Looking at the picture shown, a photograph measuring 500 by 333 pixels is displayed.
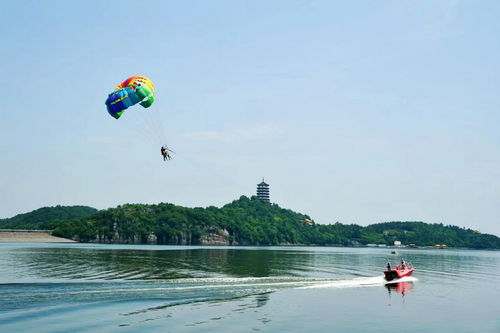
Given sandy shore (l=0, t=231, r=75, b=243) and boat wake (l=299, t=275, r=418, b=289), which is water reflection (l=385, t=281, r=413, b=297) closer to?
boat wake (l=299, t=275, r=418, b=289)

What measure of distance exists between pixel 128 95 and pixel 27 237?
14632 cm

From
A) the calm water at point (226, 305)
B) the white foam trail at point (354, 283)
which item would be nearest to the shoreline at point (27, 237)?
the calm water at point (226, 305)

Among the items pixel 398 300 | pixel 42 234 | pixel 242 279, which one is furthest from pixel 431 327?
pixel 42 234

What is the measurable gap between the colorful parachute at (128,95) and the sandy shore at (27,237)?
448 ft

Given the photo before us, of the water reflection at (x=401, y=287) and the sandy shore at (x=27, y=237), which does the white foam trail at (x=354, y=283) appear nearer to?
the water reflection at (x=401, y=287)

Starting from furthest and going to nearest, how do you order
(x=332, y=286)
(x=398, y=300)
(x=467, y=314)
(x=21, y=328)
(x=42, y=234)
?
(x=42, y=234) → (x=332, y=286) → (x=398, y=300) → (x=467, y=314) → (x=21, y=328)

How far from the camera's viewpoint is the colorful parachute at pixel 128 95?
46656 mm

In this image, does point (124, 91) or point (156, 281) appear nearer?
point (156, 281)

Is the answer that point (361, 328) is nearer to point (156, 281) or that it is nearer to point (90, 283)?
point (156, 281)

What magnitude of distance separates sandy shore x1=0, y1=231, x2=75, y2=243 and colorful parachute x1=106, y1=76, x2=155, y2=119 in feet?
448

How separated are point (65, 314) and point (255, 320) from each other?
38.6 ft

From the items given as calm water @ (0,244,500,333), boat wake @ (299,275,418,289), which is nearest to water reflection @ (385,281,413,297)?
calm water @ (0,244,500,333)

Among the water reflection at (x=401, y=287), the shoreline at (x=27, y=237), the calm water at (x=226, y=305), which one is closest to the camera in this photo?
the calm water at (x=226, y=305)

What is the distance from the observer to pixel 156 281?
4250 cm
